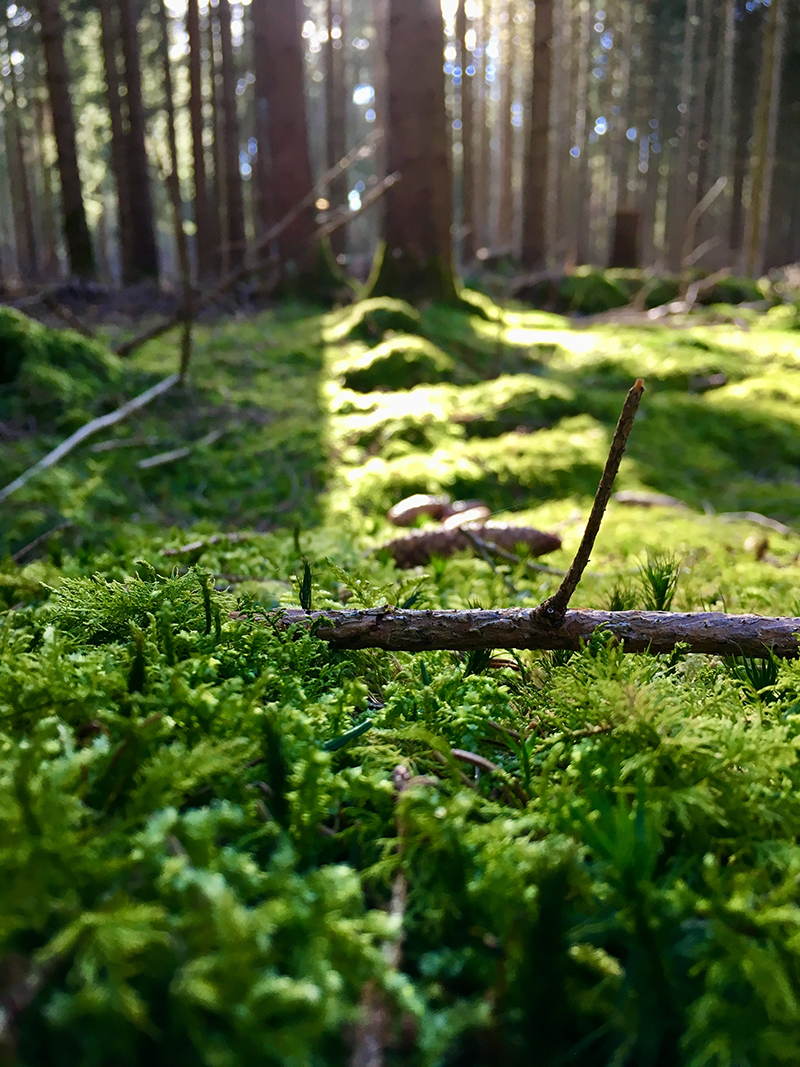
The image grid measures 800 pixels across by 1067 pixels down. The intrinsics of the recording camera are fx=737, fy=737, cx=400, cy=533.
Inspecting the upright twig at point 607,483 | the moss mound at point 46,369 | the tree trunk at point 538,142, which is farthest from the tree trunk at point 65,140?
the upright twig at point 607,483

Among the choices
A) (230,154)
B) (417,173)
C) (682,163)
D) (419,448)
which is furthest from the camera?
(682,163)

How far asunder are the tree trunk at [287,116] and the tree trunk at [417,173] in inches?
127

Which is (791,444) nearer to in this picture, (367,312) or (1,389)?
(367,312)

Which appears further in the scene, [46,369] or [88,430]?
[46,369]

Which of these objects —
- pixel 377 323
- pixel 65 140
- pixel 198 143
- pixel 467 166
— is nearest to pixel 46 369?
pixel 377 323

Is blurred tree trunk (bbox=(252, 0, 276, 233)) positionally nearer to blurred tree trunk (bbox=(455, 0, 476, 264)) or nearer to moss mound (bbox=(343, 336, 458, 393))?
moss mound (bbox=(343, 336, 458, 393))

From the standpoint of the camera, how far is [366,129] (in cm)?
5331

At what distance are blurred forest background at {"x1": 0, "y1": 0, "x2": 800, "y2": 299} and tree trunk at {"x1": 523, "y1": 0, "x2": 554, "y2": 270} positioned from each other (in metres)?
0.05

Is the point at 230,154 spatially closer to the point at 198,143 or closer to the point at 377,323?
the point at 198,143

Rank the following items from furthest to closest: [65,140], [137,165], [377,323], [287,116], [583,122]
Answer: [583,122] < [137,165] < [287,116] < [65,140] < [377,323]

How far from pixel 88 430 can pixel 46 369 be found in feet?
3.09

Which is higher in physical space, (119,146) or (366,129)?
(366,129)

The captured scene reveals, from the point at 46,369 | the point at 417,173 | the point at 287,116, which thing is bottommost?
the point at 46,369

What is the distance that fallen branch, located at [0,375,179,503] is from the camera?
4.29 meters
